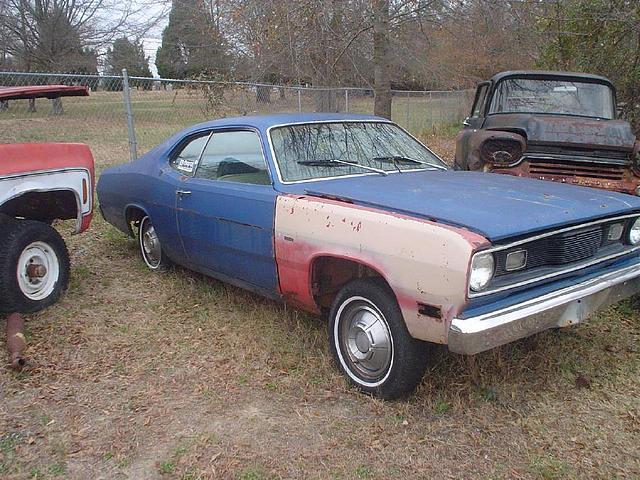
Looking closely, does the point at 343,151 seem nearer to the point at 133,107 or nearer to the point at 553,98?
the point at 553,98

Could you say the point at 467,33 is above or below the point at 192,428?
above

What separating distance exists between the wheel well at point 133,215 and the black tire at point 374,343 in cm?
257

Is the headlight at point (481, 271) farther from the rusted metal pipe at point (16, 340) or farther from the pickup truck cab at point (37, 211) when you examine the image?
the pickup truck cab at point (37, 211)

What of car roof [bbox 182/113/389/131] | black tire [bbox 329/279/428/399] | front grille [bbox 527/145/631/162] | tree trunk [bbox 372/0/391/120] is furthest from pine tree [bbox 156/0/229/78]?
black tire [bbox 329/279/428/399]

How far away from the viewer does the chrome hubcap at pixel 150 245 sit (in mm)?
5254

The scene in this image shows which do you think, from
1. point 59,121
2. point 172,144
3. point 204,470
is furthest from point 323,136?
point 59,121

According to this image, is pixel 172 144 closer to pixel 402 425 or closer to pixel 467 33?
pixel 402 425

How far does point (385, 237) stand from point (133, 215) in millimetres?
3193

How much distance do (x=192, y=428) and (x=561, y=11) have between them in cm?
1032

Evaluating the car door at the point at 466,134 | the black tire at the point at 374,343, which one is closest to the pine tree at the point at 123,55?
the car door at the point at 466,134

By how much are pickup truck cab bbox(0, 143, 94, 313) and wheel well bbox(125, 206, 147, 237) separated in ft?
1.96

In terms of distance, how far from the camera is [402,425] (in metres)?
3.00

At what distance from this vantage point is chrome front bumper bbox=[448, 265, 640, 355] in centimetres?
271

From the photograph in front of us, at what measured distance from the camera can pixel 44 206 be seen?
484 cm
